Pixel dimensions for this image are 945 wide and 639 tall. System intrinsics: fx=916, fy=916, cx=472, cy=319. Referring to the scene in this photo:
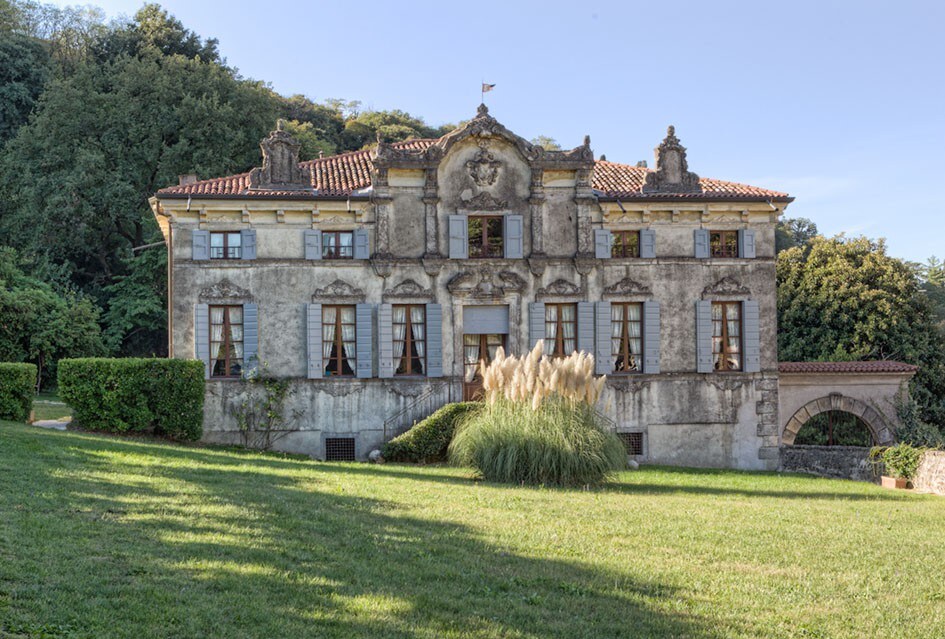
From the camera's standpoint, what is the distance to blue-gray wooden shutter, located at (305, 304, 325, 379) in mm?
23391

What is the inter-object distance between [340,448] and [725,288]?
1115 cm

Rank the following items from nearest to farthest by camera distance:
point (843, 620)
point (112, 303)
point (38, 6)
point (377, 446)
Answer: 1. point (843, 620)
2. point (377, 446)
3. point (112, 303)
4. point (38, 6)

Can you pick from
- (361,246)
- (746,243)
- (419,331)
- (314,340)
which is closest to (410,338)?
(419,331)

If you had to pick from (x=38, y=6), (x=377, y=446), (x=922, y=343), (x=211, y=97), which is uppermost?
(x=38, y=6)

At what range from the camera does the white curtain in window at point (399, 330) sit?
78.5 ft

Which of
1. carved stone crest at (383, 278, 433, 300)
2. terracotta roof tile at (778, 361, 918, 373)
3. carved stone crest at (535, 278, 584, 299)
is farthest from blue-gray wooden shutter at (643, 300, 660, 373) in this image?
carved stone crest at (383, 278, 433, 300)

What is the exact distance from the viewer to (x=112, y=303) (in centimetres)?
3728

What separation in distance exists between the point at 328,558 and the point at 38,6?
54195 mm

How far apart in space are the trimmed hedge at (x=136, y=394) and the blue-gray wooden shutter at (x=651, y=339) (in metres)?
11.5

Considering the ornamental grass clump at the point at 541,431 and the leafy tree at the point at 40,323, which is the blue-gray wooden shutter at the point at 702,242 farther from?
the leafy tree at the point at 40,323

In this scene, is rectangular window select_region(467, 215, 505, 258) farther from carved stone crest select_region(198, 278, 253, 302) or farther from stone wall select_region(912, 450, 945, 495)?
stone wall select_region(912, 450, 945, 495)

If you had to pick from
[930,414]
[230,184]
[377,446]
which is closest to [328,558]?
[377,446]

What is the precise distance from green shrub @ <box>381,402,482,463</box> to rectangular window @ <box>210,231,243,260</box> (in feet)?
21.0

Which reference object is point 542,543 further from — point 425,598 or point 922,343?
point 922,343
